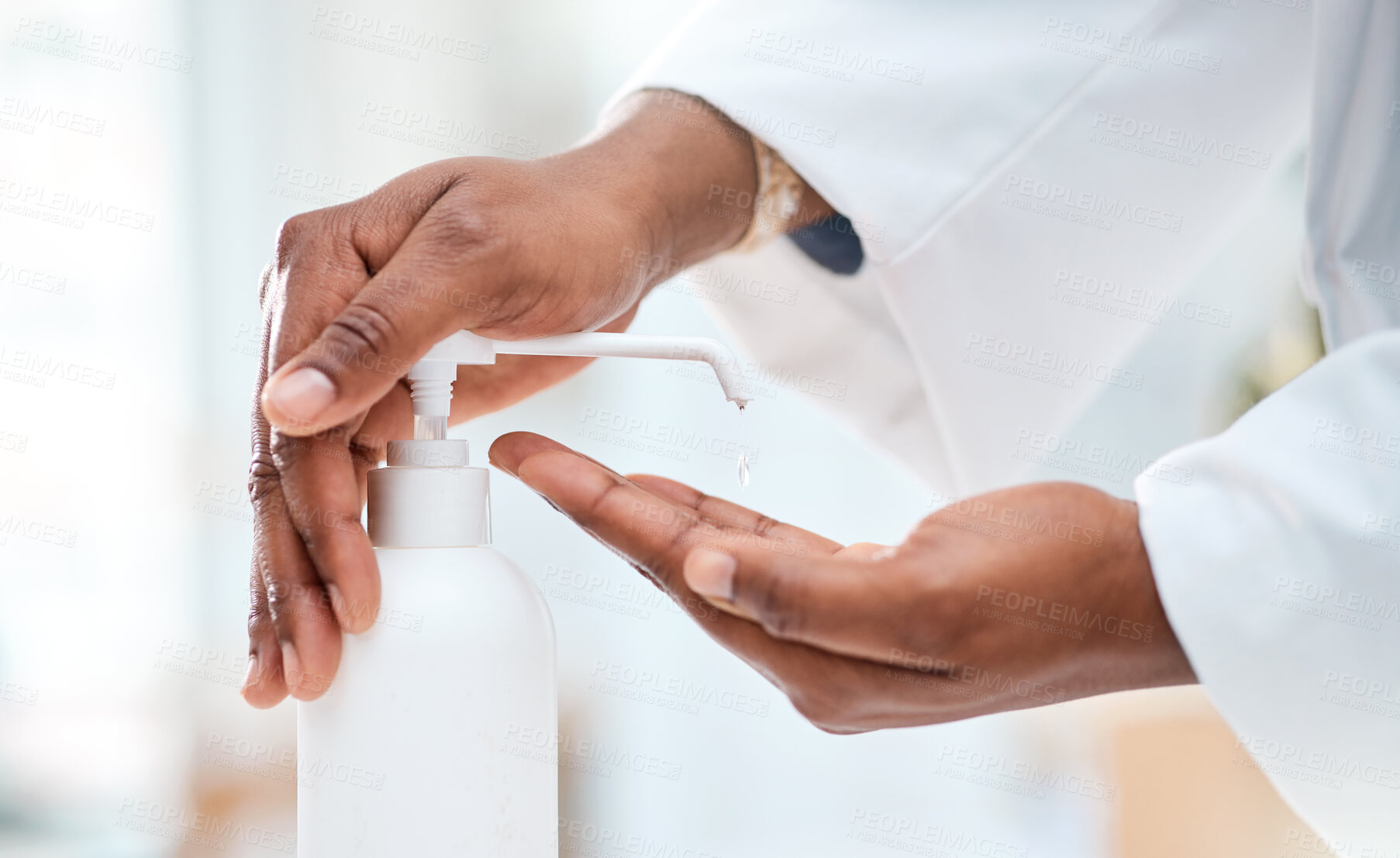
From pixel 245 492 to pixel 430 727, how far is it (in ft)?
3.04

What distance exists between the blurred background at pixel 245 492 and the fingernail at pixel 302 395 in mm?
749

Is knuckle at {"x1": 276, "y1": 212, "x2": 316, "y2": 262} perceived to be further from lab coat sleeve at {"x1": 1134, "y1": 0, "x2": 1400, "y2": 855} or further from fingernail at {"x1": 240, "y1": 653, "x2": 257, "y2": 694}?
lab coat sleeve at {"x1": 1134, "y1": 0, "x2": 1400, "y2": 855}

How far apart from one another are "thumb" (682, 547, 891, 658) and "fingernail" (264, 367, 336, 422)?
0.46ft

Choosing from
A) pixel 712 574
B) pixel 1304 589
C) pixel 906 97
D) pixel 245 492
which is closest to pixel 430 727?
pixel 712 574

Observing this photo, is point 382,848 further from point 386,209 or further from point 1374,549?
point 1374,549

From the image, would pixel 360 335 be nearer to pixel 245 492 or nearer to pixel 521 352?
pixel 521 352

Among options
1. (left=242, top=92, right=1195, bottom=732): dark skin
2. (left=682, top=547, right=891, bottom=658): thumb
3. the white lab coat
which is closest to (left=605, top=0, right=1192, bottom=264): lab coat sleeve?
the white lab coat

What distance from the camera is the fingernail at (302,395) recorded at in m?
0.35

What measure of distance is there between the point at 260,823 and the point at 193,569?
296mm

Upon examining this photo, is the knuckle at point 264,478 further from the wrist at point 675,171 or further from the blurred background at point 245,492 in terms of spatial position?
the blurred background at point 245,492

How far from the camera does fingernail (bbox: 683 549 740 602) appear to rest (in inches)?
13.7

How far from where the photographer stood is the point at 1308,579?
371 mm

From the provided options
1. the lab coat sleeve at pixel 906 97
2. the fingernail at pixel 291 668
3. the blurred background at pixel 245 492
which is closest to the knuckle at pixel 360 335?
the fingernail at pixel 291 668

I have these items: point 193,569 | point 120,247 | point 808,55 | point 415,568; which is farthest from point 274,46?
point 415,568
